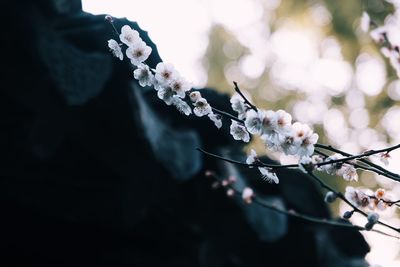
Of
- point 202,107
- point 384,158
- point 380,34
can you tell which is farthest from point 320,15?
point 202,107

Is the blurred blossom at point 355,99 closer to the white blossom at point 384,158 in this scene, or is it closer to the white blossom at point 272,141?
the white blossom at point 384,158

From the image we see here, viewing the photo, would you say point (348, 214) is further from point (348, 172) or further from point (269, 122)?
point (269, 122)

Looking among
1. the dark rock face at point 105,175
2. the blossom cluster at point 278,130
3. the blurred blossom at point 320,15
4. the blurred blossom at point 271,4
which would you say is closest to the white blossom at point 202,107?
the blossom cluster at point 278,130

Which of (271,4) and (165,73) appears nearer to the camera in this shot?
(165,73)

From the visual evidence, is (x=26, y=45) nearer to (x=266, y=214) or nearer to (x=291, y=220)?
(x=266, y=214)

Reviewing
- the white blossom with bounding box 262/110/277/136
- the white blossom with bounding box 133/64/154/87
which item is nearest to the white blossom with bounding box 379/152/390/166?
the white blossom with bounding box 262/110/277/136

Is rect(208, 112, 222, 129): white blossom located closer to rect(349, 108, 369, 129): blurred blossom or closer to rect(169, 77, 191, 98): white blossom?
rect(169, 77, 191, 98): white blossom

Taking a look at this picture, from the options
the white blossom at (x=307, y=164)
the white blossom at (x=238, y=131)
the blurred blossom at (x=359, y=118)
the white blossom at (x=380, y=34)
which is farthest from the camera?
the blurred blossom at (x=359, y=118)

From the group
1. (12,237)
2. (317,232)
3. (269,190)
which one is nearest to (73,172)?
(12,237)
